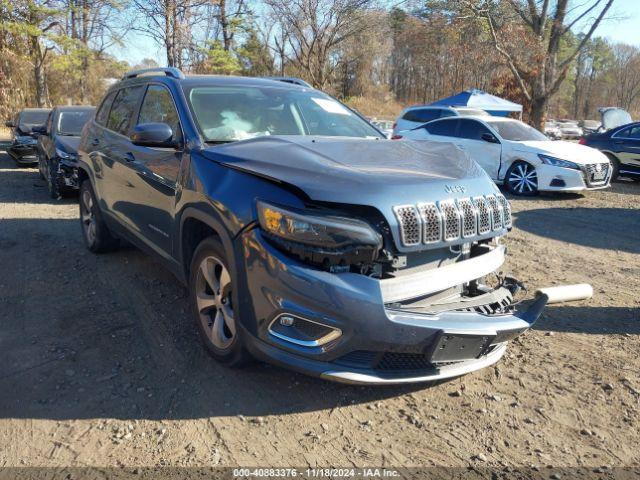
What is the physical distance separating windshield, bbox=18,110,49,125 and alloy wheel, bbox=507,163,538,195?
12.8 metres

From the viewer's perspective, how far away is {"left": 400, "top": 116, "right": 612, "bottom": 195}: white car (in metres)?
9.76

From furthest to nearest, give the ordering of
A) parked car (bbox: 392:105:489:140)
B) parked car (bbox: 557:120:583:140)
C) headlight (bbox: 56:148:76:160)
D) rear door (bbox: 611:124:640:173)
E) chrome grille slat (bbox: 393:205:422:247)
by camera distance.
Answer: parked car (bbox: 557:120:583:140) → parked car (bbox: 392:105:489:140) → rear door (bbox: 611:124:640:173) → headlight (bbox: 56:148:76:160) → chrome grille slat (bbox: 393:205:422:247)

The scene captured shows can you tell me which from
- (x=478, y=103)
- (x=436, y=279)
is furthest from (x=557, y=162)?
(x=478, y=103)

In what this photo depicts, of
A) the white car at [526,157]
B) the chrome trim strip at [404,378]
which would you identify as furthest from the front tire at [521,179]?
the chrome trim strip at [404,378]

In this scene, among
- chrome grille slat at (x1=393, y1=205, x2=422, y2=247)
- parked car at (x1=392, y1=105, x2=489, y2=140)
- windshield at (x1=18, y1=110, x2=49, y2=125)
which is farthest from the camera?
parked car at (x1=392, y1=105, x2=489, y2=140)

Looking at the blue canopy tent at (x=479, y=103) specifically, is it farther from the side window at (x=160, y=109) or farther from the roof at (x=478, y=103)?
the side window at (x=160, y=109)

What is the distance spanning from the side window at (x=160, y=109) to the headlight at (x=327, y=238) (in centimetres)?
142

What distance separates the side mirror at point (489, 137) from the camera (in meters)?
10.9

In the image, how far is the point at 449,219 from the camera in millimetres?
2803

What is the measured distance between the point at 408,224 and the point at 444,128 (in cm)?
1016

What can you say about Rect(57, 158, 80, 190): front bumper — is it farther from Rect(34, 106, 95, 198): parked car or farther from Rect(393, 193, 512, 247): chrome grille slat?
Rect(393, 193, 512, 247): chrome grille slat

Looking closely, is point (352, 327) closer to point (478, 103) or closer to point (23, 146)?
point (23, 146)

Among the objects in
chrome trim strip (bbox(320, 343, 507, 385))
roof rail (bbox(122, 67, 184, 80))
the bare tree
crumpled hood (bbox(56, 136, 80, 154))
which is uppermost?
the bare tree

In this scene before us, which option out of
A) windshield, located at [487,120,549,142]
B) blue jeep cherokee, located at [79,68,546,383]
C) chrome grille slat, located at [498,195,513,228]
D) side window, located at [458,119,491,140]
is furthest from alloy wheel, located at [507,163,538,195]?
chrome grille slat, located at [498,195,513,228]
